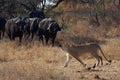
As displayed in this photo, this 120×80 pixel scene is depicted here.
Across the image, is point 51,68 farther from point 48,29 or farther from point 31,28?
point 31,28

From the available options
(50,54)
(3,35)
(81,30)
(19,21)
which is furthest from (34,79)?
(81,30)

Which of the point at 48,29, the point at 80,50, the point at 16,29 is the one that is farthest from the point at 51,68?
the point at 16,29

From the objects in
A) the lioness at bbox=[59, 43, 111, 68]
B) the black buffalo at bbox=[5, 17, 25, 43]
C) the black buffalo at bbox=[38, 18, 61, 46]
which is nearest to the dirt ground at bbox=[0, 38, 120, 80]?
the lioness at bbox=[59, 43, 111, 68]

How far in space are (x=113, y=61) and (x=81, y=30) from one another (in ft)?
38.5

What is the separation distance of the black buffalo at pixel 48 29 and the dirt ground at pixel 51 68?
4698 millimetres

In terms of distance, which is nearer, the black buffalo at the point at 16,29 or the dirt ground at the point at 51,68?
the dirt ground at the point at 51,68

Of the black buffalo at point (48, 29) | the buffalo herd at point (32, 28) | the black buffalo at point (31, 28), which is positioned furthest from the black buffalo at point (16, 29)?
the black buffalo at point (48, 29)

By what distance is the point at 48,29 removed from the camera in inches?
783

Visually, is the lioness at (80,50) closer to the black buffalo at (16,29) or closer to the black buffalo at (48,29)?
the black buffalo at (48,29)

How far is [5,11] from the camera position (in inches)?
1083

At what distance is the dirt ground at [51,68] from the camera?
9.91m

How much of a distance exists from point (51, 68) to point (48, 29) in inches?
344

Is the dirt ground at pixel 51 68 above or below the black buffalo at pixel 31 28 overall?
above

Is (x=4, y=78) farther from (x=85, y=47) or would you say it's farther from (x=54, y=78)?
(x=85, y=47)
